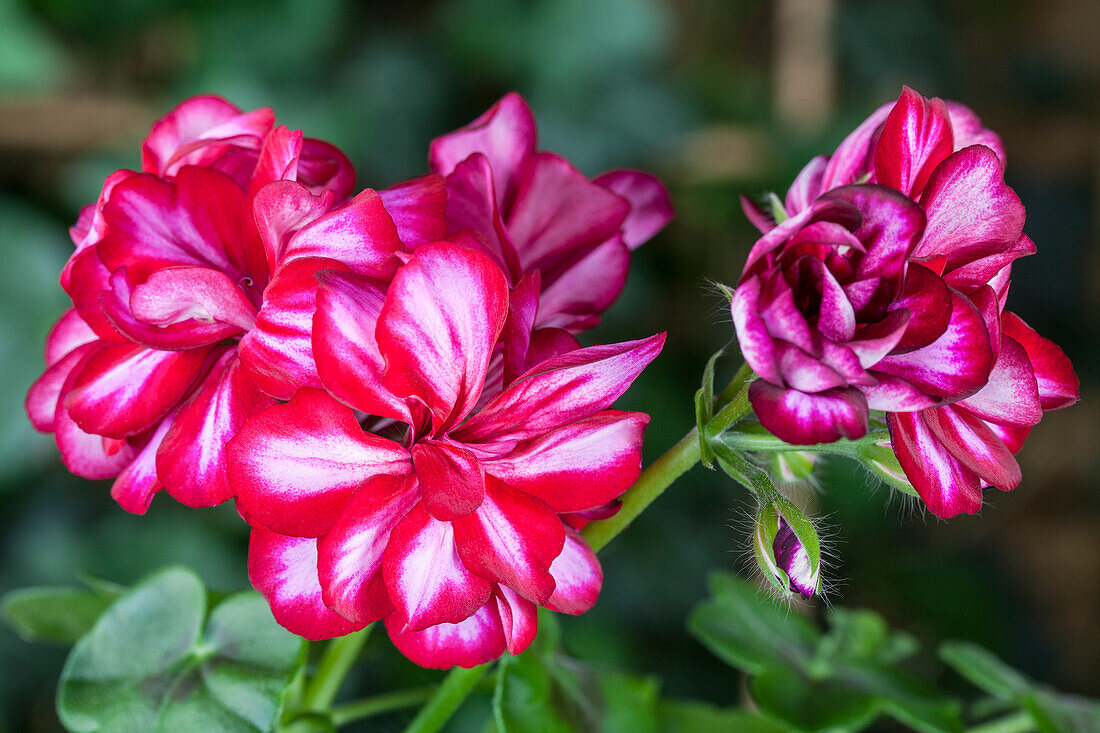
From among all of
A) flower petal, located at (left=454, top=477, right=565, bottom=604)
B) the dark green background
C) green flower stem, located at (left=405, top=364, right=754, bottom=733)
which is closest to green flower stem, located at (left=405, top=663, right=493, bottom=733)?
green flower stem, located at (left=405, top=364, right=754, bottom=733)

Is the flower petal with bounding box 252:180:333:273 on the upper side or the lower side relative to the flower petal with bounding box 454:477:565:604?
upper

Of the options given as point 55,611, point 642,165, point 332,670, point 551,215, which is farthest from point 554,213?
point 642,165

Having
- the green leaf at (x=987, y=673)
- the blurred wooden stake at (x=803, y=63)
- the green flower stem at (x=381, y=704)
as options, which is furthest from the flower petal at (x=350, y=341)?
the blurred wooden stake at (x=803, y=63)

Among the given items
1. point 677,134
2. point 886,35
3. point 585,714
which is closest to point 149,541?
point 585,714

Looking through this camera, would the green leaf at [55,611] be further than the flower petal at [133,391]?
Yes

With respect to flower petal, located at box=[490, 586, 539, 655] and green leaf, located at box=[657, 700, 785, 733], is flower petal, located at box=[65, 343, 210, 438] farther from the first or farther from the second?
green leaf, located at box=[657, 700, 785, 733]

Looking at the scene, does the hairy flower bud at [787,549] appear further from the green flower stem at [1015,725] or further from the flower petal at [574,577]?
the green flower stem at [1015,725]
